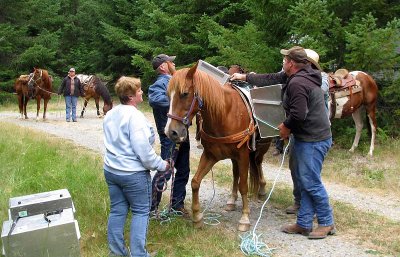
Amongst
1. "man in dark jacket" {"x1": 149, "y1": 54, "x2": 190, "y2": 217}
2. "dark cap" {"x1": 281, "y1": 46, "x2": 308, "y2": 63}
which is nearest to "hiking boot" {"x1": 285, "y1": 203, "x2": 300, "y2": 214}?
"man in dark jacket" {"x1": 149, "y1": 54, "x2": 190, "y2": 217}

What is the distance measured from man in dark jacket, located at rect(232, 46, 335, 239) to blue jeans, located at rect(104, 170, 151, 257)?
5.75ft

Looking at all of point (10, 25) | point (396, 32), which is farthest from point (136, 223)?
point (10, 25)

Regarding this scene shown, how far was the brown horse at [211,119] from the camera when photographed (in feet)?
15.2

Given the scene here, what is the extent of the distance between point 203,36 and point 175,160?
13.6 m

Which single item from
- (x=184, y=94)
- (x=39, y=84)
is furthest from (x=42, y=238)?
(x=39, y=84)

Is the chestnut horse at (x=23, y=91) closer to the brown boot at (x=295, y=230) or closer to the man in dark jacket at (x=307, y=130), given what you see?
the brown boot at (x=295, y=230)

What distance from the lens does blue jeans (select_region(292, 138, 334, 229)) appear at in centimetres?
493

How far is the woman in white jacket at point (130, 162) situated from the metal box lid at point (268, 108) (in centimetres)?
175

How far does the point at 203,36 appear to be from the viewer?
18.5 m

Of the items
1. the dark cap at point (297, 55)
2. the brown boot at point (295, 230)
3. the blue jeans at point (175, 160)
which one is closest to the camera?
the dark cap at point (297, 55)

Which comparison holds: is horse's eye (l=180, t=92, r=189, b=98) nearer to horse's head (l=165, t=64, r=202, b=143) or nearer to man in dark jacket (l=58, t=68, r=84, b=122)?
horse's head (l=165, t=64, r=202, b=143)

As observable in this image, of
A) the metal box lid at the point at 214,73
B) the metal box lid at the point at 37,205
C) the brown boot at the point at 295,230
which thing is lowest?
the brown boot at the point at 295,230

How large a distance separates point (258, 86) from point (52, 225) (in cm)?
327

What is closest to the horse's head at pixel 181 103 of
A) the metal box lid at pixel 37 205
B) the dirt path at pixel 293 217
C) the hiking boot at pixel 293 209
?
the metal box lid at pixel 37 205
